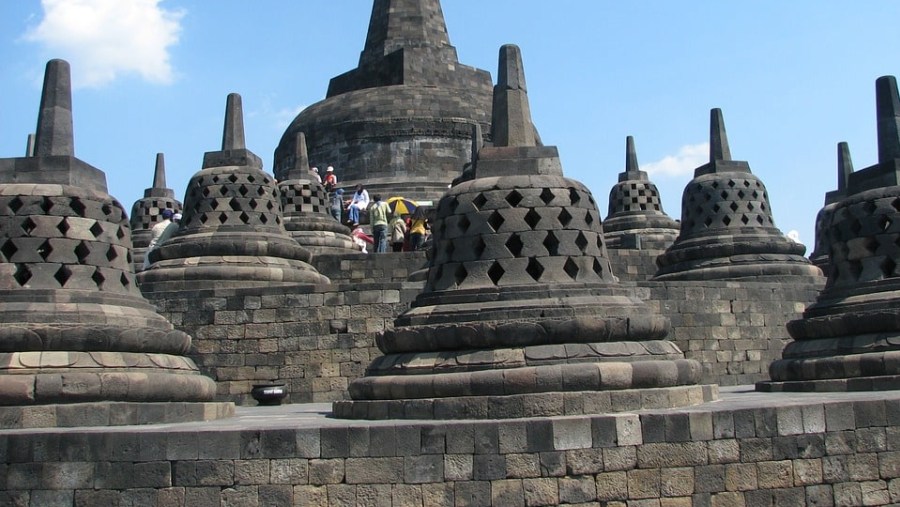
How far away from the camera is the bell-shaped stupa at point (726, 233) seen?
778 inches

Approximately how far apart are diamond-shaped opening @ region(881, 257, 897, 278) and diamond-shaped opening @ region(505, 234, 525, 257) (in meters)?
5.03

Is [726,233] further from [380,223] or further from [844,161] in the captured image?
[380,223]

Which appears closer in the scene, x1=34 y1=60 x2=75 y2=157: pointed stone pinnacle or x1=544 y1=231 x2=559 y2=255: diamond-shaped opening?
x1=544 y1=231 x2=559 y2=255: diamond-shaped opening

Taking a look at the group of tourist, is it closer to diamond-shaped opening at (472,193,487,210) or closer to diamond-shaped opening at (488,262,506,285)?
diamond-shaped opening at (472,193,487,210)

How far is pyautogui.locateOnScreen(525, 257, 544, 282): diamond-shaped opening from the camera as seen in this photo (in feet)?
31.7

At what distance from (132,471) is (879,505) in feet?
20.2

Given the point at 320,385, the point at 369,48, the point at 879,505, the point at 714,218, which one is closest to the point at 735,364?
the point at 714,218

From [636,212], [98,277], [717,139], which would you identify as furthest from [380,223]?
[98,277]

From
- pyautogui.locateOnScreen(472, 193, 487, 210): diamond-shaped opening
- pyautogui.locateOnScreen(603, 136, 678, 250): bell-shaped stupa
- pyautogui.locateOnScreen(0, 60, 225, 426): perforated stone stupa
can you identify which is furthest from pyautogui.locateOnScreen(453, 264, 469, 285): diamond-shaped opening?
pyautogui.locateOnScreen(603, 136, 678, 250): bell-shaped stupa

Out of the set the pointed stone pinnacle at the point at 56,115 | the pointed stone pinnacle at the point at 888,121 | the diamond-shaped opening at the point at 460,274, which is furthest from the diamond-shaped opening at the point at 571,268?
the pointed stone pinnacle at the point at 56,115

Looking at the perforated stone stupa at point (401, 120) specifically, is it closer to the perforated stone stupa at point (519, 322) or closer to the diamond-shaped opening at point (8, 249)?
the perforated stone stupa at point (519, 322)

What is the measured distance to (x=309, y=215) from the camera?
24391 millimetres

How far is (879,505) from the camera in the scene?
8.62 meters

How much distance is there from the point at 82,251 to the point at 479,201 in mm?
4072
